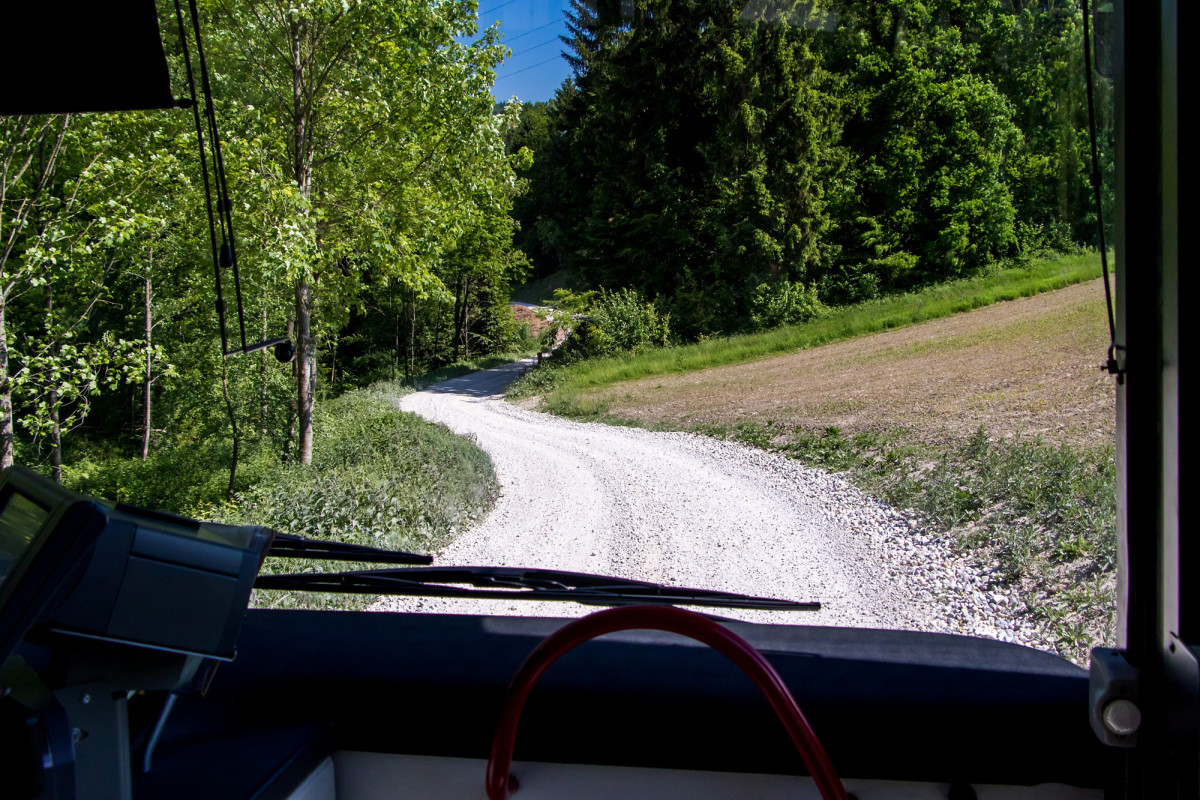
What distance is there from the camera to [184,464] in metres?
4.00

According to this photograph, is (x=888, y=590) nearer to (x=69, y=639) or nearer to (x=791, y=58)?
(x=791, y=58)

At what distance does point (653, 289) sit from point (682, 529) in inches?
49.5

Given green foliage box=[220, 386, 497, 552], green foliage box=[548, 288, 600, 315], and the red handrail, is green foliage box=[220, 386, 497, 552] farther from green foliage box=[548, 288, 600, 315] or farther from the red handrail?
the red handrail

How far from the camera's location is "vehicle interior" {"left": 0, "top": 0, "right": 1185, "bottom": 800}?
2.87ft

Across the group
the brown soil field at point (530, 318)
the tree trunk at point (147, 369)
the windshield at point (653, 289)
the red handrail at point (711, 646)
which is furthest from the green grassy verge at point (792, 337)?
the tree trunk at point (147, 369)

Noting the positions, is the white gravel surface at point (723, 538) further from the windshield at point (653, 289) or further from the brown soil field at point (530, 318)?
the brown soil field at point (530, 318)

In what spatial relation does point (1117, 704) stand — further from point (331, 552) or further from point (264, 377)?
point (264, 377)

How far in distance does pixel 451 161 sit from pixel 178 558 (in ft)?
13.0

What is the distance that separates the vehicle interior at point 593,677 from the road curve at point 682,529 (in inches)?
14.3

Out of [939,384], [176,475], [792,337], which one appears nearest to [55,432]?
[176,475]

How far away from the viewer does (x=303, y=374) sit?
4.26 m

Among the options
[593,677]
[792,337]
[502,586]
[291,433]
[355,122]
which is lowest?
[593,677]

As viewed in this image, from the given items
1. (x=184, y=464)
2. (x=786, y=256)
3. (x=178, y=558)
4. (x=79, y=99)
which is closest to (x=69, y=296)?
(x=184, y=464)

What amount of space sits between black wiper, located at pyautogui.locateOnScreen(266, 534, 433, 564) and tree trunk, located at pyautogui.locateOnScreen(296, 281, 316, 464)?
250cm
